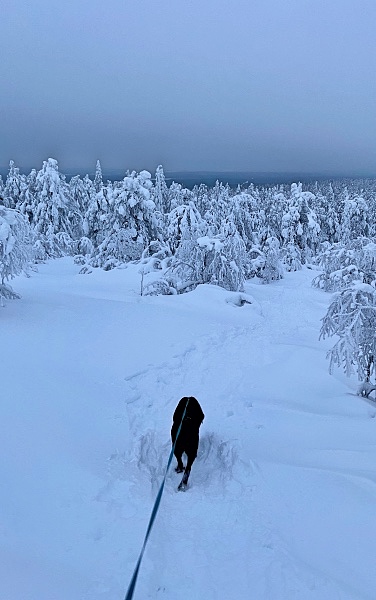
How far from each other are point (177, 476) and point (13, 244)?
845 centimetres

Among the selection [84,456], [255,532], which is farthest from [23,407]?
[255,532]

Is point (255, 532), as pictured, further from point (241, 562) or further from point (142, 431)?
point (142, 431)

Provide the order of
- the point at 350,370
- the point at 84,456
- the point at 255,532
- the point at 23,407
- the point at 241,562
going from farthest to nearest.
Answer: the point at 350,370, the point at 23,407, the point at 84,456, the point at 255,532, the point at 241,562

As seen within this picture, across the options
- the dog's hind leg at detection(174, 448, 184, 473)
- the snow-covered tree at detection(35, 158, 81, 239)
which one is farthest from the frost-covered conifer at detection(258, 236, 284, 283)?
the dog's hind leg at detection(174, 448, 184, 473)

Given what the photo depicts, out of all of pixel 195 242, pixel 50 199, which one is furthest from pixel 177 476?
pixel 50 199

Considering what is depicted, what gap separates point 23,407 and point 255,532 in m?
3.67

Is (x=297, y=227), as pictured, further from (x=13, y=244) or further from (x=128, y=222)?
(x=13, y=244)

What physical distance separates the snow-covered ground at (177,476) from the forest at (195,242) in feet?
5.91

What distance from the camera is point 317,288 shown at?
2186 cm

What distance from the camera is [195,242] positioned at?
65.6 ft

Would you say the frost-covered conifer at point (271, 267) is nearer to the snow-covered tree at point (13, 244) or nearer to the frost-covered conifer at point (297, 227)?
the frost-covered conifer at point (297, 227)

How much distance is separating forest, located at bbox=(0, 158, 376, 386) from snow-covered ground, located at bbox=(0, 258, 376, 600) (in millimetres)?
1803

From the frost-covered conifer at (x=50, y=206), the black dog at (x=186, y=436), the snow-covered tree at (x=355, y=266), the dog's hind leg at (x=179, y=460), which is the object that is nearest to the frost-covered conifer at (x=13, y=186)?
the frost-covered conifer at (x=50, y=206)

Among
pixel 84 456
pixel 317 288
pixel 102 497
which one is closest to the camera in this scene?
pixel 102 497
